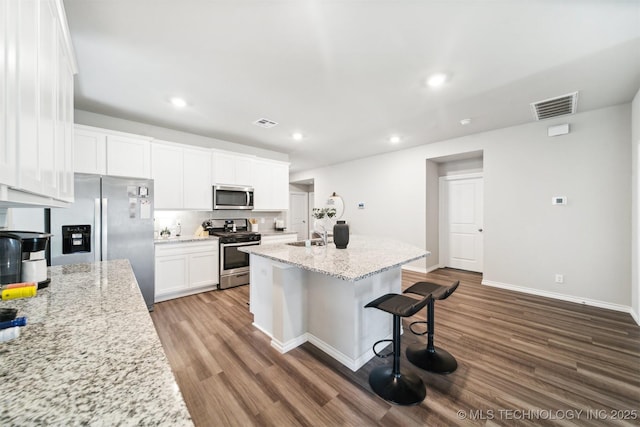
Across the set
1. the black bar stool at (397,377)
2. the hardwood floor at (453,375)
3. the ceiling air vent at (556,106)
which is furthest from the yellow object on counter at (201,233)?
the ceiling air vent at (556,106)

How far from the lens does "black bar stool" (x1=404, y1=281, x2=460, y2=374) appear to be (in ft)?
6.41

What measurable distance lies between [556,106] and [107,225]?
18.9 feet

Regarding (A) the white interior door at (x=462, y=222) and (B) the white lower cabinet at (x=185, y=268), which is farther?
(A) the white interior door at (x=462, y=222)

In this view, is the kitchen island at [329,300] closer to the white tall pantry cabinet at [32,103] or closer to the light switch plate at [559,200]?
the white tall pantry cabinet at [32,103]

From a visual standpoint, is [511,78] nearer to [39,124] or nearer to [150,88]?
[39,124]

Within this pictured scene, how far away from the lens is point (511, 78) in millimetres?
2432

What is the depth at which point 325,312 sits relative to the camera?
7.19 ft

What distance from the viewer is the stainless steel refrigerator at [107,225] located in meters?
2.69

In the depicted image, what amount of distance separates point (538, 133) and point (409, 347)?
3.67 meters

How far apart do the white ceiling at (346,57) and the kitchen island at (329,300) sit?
1.73 m

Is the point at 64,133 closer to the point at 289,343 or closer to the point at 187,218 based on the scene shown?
the point at 289,343

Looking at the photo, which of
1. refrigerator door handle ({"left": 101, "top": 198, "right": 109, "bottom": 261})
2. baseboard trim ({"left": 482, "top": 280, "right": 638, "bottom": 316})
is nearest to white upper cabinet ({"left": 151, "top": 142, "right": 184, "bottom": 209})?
refrigerator door handle ({"left": 101, "top": 198, "right": 109, "bottom": 261})

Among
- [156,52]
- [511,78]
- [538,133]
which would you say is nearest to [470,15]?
[511,78]

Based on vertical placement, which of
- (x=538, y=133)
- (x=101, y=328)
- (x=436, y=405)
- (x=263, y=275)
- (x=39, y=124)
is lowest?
(x=436, y=405)
